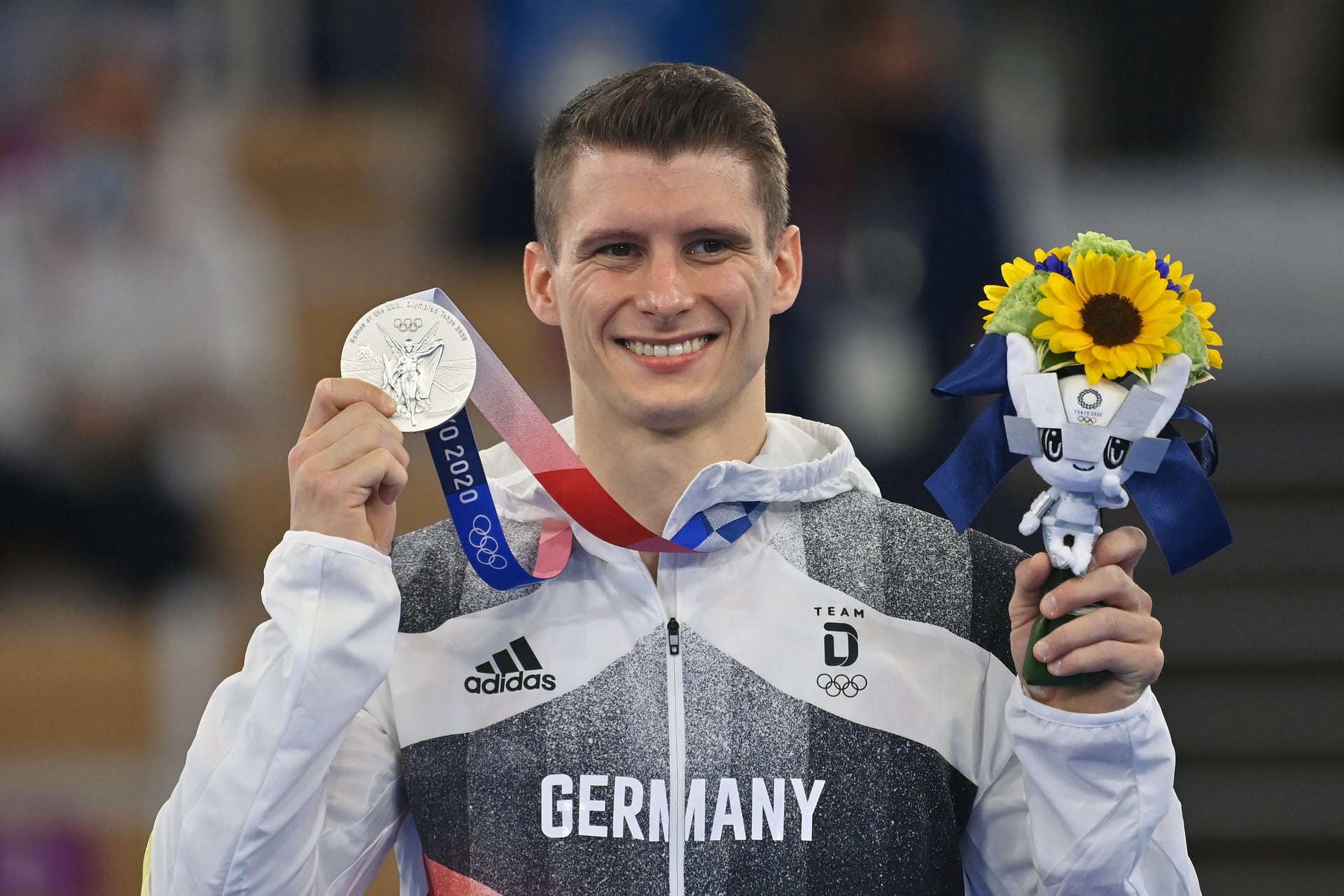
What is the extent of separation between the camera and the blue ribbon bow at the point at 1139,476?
2268 mm

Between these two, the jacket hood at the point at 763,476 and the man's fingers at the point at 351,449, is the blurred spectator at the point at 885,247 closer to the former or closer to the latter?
the jacket hood at the point at 763,476

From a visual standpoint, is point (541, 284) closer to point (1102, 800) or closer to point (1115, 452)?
point (1115, 452)

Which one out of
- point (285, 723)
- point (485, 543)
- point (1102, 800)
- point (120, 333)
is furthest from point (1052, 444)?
point (120, 333)

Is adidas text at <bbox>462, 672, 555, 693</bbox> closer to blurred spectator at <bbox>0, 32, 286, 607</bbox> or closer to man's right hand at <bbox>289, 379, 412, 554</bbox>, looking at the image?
man's right hand at <bbox>289, 379, 412, 554</bbox>

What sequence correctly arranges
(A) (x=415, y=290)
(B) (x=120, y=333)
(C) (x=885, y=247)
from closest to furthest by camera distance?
(C) (x=885, y=247)
(B) (x=120, y=333)
(A) (x=415, y=290)

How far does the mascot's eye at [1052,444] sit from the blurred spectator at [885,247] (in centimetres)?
250

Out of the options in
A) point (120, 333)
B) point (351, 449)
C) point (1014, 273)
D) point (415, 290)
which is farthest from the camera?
point (415, 290)

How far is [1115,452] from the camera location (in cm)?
222

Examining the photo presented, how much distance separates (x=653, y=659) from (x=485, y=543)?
1.08ft

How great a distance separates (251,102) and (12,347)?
5.52 ft

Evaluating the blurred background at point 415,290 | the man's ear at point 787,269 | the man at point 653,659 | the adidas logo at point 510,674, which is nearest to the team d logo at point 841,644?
the man at point 653,659

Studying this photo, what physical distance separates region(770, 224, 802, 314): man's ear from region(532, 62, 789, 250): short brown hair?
0.10 feet

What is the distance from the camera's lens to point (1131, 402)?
7.21 feet

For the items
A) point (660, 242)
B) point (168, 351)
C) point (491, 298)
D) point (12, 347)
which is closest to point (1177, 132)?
point (491, 298)
